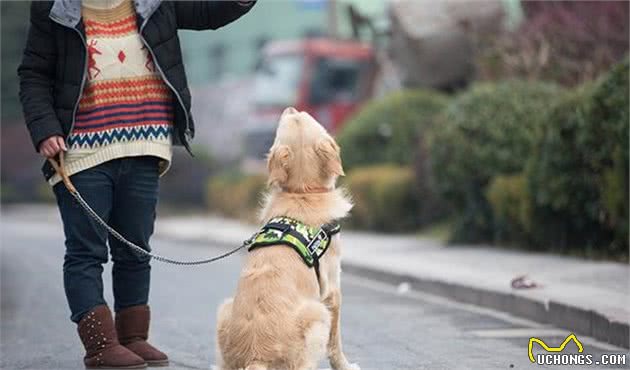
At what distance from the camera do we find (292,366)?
227 inches

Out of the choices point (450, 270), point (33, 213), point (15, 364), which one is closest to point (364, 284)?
point (450, 270)

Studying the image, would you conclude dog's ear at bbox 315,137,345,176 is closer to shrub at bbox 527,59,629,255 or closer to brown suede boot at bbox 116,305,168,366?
brown suede boot at bbox 116,305,168,366

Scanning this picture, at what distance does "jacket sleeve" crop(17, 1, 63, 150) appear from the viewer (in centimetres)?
671

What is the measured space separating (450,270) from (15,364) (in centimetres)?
581

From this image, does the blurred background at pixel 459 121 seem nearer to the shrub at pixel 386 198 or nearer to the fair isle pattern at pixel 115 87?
the shrub at pixel 386 198

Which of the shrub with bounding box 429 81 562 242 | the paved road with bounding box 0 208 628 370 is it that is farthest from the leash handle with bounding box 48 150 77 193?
the shrub with bounding box 429 81 562 242

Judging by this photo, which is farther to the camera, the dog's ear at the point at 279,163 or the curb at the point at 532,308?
the curb at the point at 532,308

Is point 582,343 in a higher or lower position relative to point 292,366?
lower

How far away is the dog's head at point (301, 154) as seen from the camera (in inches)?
242

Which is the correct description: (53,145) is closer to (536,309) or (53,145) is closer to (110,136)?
(110,136)

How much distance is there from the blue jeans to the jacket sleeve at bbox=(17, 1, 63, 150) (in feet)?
1.15

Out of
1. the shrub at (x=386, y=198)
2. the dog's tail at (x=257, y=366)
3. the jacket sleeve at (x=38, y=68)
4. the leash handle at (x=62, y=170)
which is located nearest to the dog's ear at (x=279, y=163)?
the dog's tail at (x=257, y=366)

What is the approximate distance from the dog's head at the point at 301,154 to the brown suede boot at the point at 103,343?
1.18 metres

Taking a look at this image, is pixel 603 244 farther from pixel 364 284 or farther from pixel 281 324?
pixel 281 324
